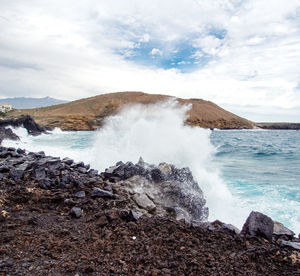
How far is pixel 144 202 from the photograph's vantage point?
4.43 meters

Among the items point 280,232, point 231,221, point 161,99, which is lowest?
point 231,221

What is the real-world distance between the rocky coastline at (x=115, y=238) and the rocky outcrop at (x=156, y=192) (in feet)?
0.13

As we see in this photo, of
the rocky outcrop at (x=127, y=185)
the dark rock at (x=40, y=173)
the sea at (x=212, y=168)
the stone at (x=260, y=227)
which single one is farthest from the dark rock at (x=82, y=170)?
the stone at (x=260, y=227)

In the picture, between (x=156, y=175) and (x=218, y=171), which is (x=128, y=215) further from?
(x=218, y=171)

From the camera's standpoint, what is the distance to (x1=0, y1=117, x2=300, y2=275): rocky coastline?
225cm

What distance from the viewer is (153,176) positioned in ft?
19.4

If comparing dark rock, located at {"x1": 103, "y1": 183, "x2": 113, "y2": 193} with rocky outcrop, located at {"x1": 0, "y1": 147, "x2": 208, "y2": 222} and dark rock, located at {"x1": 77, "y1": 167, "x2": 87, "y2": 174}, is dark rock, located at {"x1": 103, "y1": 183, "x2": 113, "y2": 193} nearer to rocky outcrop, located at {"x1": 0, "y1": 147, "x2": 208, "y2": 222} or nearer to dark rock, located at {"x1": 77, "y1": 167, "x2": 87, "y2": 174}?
rocky outcrop, located at {"x1": 0, "y1": 147, "x2": 208, "y2": 222}

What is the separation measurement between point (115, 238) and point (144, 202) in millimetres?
1674

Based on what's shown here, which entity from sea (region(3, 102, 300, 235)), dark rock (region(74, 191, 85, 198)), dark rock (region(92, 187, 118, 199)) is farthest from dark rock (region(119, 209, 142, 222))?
sea (region(3, 102, 300, 235))

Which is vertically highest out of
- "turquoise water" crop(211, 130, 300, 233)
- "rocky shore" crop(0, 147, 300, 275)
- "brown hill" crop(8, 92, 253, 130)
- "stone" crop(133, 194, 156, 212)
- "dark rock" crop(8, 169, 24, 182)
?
"brown hill" crop(8, 92, 253, 130)

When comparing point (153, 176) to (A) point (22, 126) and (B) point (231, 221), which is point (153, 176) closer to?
(B) point (231, 221)

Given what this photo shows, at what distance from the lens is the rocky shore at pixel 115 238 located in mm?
2248

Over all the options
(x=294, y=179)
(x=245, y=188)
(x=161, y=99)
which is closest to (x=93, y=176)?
(x=245, y=188)

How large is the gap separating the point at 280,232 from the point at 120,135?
11263 mm
